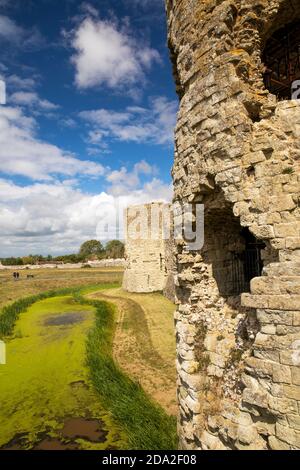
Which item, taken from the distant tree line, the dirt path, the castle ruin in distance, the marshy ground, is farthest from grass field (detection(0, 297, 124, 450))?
the distant tree line

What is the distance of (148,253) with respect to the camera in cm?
2425

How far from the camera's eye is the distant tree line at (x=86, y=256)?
265ft

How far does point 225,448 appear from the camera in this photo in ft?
13.5

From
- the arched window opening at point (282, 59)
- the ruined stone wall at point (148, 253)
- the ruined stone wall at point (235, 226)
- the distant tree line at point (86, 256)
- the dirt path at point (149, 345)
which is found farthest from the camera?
the distant tree line at point (86, 256)

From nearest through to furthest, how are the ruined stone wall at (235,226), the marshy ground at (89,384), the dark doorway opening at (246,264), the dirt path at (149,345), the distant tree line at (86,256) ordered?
the ruined stone wall at (235,226) < the dark doorway opening at (246,264) < the marshy ground at (89,384) < the dirt path at (149,345) < the distant tree line at (86,256)

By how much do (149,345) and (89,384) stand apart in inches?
155

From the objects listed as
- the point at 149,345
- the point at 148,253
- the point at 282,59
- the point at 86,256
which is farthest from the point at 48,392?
the point at 86,256

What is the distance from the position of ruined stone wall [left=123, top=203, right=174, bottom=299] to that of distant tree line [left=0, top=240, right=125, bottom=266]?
52785 mm

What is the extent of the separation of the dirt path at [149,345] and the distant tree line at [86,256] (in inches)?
2318

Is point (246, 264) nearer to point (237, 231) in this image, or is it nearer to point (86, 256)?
point (237, 231)

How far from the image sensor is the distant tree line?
265 feet

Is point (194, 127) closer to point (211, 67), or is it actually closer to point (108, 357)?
point (211, 67)

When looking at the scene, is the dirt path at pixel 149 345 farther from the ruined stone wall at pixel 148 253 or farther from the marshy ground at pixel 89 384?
the ruined stone wall at pixel 148 253

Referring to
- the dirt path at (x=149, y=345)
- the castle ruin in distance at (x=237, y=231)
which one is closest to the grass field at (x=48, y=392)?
the dirt path at (x=149, y=345)
